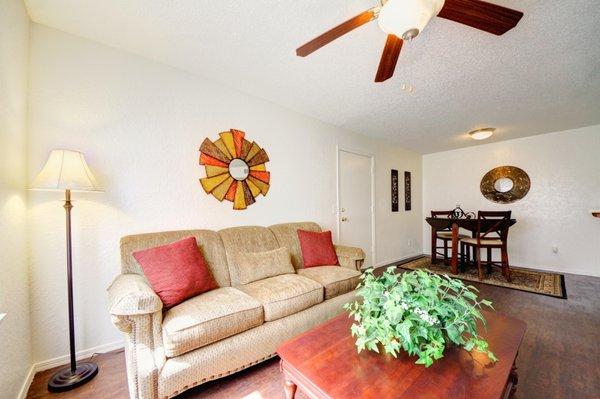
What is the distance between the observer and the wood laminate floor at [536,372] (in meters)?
1.38

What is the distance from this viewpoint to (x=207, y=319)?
1363 millimetres

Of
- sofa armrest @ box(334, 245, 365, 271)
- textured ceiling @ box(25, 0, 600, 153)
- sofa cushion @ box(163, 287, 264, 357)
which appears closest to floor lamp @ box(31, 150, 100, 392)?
sofa cushion @ box(163, 287, 264, 357)

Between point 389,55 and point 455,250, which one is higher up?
point 389,55

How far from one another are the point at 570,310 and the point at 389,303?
2763mm

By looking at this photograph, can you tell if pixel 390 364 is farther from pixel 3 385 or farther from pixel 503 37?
pixel 503 37

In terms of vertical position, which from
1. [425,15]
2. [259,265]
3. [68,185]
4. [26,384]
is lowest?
[26,384]

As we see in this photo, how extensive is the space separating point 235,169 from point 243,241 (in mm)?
753

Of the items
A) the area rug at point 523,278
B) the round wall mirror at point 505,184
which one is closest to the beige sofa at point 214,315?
the area rug at point 523,278

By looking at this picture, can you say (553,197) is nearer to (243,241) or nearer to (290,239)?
(290,239)

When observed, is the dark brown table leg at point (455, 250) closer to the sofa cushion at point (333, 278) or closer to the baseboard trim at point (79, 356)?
the sofa cushion at point (333, 278)

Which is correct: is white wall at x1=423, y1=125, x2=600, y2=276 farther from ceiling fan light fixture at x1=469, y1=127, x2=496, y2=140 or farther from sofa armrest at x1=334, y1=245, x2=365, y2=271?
sofa armrest at x1=334, y1=245, x2=365, y2=271

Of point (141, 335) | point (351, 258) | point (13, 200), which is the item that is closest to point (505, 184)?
point (351, 258)

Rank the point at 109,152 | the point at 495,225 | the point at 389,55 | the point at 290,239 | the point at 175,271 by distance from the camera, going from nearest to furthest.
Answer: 1. the point at 389,55
2. the point at 175,271
3. the point at 109,152
4. the point at 290,239
5. the point at 495,225

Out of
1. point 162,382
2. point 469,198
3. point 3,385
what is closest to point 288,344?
point 162,382
